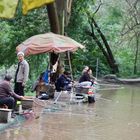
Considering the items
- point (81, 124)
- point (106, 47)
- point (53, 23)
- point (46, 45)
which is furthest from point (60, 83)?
point (106, 47)

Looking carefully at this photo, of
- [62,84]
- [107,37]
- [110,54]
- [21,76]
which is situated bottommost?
[62,84]

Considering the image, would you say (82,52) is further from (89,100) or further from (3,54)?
(89,100)

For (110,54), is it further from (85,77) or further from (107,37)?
(85,77)

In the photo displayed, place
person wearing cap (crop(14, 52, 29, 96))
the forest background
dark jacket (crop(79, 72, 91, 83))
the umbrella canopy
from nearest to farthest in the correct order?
person wearing cap (crop(14, 52, 29, 96))
the umbrella canopy
dark jacket (crop(79, 72, 91, 83))
the forest background

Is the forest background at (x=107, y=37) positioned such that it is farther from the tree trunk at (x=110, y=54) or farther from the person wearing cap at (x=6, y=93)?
the person wearing cap at (x=6, y=93)

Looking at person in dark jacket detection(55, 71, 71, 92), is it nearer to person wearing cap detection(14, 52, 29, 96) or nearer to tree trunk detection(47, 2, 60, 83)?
tree trunk detection(47, 2, 60, 83)

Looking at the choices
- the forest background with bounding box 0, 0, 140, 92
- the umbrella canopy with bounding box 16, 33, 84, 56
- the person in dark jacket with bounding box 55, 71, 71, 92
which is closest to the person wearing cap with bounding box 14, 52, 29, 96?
the umbrella canopy with bounding box 16, 33, 84, 56

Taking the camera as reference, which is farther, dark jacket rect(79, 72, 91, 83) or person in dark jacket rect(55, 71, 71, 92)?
dark jacket rect(79, 72, 91, 83)

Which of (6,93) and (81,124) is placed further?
(81,124)

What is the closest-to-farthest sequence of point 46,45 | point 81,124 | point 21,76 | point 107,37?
point 81,124 < point 21,76 < point 46,45 < point 107,37

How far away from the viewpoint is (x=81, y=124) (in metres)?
11.6

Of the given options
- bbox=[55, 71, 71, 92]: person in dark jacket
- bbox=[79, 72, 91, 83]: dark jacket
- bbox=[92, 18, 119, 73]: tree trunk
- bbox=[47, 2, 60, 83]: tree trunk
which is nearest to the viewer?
bbox=[55, 71, 71, 92]: person in dark jacket

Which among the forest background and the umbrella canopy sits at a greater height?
the forest background

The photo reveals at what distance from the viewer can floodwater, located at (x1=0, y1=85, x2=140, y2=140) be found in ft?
32.5
